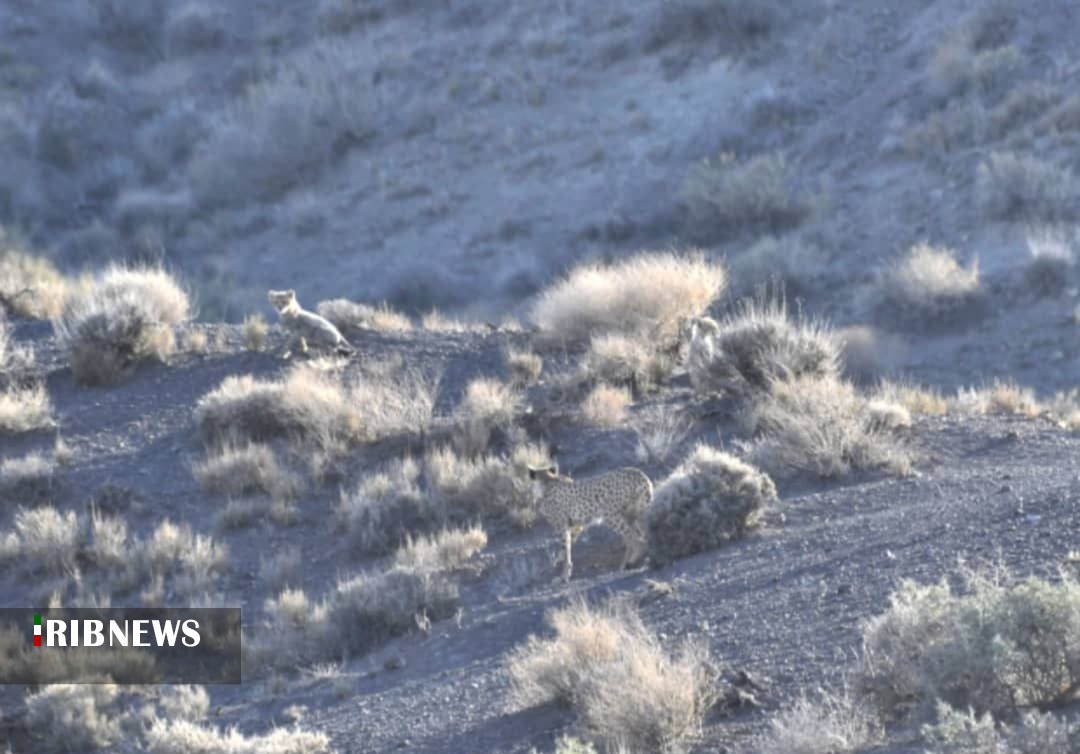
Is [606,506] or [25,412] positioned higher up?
[25,412]

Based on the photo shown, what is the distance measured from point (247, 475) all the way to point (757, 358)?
16.0 ft

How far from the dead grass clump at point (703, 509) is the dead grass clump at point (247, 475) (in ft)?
14.4

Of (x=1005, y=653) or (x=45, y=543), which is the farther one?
(x=45, y=543)

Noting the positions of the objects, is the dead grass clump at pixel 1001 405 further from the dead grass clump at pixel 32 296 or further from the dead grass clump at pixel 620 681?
the dead grass clump at pixel 32 296

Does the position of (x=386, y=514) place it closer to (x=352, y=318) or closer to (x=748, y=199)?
(x=352, y=318)

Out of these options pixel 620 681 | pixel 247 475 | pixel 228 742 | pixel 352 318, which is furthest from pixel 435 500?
pixel 620 681

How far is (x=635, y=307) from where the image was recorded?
20594 millimetres

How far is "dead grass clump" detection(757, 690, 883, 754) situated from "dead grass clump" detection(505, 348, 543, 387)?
10.3 m

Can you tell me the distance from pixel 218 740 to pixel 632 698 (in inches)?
110

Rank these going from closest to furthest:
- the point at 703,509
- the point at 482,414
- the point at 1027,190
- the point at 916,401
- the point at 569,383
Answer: the point at 703,509 < the point at 482,414 < the point at 916,401 < the point at 569,383 < the point at 1027,190

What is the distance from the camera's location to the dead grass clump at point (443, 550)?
49.2ft

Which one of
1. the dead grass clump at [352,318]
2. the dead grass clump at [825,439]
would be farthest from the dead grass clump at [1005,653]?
the dead grass clump at [352,318]

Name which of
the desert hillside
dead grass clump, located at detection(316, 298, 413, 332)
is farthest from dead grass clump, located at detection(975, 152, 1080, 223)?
dead grass clump, located at detection(316, 298, 413, 332)

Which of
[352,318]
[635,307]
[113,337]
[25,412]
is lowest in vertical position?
[25,412]
